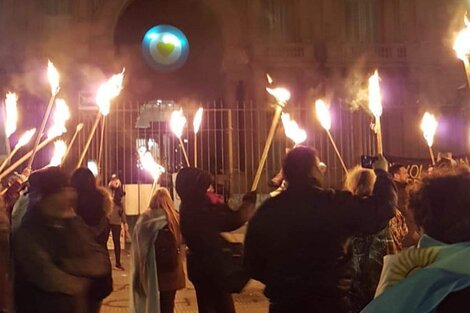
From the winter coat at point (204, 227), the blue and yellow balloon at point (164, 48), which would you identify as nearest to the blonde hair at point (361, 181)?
the winter coat at point (204, 227)

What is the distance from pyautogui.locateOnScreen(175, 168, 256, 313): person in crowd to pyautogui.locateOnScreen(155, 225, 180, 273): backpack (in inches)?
49.3

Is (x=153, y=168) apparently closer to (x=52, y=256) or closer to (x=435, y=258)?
(x=52, y=256)

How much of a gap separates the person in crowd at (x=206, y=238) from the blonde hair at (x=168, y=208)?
1243mm

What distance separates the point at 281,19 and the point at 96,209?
735 inches

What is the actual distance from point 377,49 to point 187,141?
9316mm

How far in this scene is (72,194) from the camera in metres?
4.64

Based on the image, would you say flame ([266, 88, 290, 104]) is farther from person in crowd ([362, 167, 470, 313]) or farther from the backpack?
person in crowd ([362, 167, 470, 313])

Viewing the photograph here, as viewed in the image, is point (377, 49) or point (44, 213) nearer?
point (44, 213)

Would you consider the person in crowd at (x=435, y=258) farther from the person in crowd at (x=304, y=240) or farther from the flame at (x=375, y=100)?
the flame at (x=375, y=100)

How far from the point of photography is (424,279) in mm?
2498

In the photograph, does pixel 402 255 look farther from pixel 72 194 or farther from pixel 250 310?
pixel 250 310

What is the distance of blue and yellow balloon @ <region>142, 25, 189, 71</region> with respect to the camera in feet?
80.6

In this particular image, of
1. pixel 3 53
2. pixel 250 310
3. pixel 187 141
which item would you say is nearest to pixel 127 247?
pixel 187 141

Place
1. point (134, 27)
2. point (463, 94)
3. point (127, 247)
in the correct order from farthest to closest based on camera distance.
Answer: point (134, 27)
point (463, 94)
point (127, 247)
